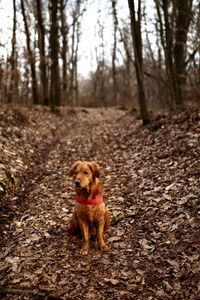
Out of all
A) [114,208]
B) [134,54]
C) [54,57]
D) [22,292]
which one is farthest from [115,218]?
[54,57]

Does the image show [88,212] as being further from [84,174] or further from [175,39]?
[175,39]

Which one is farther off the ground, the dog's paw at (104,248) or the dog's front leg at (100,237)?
the dog's front leg at (100,237)

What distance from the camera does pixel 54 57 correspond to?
18422 mm

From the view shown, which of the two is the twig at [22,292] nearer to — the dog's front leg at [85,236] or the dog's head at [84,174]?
the dog's front leg at [85,236]

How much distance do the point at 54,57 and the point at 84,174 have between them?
16.8m

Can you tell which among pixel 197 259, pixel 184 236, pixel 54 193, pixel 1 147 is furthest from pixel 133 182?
pixel 1 147

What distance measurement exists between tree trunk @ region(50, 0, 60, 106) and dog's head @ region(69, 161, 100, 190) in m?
15.8

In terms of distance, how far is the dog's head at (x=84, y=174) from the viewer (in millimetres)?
4039

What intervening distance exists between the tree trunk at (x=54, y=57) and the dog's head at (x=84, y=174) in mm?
15784

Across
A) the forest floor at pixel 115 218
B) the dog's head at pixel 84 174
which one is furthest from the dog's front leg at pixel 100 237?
the dog's head at pixel 84 174

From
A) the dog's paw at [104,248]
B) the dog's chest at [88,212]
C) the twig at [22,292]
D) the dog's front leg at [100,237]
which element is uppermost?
the dog's chest at [88,212]

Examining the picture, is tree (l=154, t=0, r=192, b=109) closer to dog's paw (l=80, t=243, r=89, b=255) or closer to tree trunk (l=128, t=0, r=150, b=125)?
tree trunk (l=128, t=0, r=150, b=125)

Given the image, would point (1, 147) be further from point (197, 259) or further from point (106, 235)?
point (197, 259)

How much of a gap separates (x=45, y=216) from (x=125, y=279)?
2.79 meters
